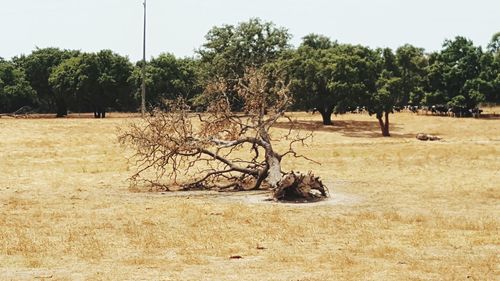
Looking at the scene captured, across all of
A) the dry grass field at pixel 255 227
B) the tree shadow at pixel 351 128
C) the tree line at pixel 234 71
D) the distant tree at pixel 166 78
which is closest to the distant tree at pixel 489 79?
the tree line at pixel 234 71

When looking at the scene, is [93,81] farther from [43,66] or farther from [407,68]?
[407,68]

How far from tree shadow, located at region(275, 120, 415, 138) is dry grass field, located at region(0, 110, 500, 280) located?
23572 mm

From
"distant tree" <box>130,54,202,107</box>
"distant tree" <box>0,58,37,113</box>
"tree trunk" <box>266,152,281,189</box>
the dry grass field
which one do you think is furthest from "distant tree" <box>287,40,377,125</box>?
"distant tree" <box>0,58,37,113</box>

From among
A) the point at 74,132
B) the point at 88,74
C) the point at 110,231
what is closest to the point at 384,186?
the point at 110,231

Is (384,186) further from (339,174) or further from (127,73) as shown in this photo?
(127,73)

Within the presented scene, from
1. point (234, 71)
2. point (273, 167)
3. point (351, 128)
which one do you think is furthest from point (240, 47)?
point (273, 167)

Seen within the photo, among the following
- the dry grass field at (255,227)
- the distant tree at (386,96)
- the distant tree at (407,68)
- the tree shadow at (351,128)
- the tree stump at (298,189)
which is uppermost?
the distant tree at (407,68)

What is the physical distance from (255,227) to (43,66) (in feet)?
251

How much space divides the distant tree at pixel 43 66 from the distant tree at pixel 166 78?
11390 mm

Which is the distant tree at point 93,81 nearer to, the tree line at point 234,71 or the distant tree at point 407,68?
the tree line at point 234,71

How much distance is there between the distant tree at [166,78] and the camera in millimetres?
82375

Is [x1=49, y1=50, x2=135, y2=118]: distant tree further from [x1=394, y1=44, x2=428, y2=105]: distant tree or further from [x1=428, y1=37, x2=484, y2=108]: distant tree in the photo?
[x1=428, y1=37, x2=484, y2=108]: distant tree

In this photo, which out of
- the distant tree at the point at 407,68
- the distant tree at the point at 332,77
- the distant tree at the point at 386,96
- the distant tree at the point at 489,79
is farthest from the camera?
the distant tree at the point at 489,79

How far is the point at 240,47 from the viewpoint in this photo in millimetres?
78875
